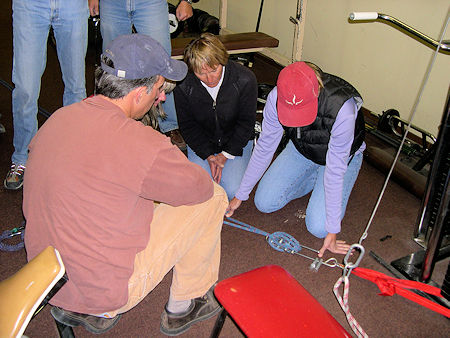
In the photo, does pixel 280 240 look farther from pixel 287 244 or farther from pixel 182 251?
pixel 182 251

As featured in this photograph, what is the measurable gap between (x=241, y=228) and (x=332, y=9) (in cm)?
220

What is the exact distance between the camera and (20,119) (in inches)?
90.0

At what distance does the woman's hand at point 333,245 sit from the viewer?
1910 mm

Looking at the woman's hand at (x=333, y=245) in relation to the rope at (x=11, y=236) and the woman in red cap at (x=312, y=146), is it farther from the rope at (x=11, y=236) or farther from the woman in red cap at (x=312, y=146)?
the rope at (x=11, y=236)

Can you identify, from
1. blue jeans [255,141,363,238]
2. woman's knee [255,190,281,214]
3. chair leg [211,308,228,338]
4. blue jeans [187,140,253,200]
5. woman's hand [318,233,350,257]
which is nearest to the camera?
chair leg [211,308,228,338]

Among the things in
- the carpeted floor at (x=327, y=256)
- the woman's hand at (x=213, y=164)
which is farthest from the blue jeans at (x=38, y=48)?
the woman's hand at (x=213, y=164)

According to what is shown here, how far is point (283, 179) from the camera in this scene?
2260 mm

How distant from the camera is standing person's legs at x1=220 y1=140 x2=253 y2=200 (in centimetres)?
237

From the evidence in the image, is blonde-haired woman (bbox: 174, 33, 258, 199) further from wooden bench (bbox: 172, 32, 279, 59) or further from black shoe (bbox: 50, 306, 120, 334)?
wooden bench (bbox: 172, 32, 279, 59)

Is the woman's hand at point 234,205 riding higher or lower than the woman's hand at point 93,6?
lower

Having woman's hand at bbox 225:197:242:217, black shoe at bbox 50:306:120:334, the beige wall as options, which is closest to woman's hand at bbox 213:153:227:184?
woman's hand at bbox 225:197:242:217

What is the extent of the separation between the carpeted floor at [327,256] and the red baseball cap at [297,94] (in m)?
0.76

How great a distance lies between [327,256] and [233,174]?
71 centimetres

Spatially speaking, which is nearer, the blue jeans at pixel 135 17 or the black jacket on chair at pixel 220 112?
the black jacket on chair at pixel 220 112
